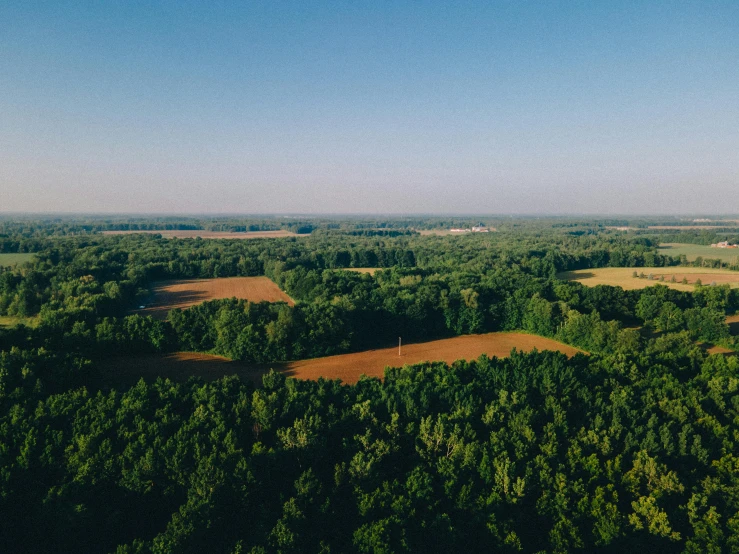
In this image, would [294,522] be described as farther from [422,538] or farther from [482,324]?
[482,324]

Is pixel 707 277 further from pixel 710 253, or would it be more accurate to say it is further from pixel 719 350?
pixel 719 350

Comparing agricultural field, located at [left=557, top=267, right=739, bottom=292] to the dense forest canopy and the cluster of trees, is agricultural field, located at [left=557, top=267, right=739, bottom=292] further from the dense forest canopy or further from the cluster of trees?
the cluster of trees

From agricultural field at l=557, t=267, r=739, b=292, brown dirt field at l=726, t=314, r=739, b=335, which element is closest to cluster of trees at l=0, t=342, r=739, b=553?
brown dirt field at l=726, t=314, r=739, b=335

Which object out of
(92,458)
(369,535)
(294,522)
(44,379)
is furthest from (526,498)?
(44,379)

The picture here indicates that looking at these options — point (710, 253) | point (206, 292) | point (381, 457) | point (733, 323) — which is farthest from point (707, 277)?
point (206, 292)

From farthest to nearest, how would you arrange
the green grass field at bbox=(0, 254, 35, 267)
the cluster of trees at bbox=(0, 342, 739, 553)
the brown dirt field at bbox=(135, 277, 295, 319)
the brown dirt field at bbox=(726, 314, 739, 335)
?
the green grass field at bbox=(0, 254, 35, 267) < the brown dirt field at bbox=(135, 277, 295, 319) < the brown dirt field at bbox=(726, 314, 739, 335) < the cluster of trees at bbox=(0, 342, 739, 553)

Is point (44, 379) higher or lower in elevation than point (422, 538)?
higher
